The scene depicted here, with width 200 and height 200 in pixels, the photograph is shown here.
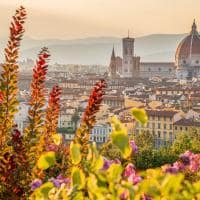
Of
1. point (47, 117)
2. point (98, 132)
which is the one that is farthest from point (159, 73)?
point (47, 117)

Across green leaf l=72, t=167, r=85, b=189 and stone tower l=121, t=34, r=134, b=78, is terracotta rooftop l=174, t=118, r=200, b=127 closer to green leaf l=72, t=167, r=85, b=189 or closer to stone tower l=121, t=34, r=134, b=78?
green leaf l=72, t=167, r=85, b=189

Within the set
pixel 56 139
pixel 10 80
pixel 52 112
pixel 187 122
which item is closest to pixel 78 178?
pixel 56 139

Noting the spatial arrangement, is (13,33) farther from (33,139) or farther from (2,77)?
(33,139)

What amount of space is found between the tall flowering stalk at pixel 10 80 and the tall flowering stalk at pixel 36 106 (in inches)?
4.4

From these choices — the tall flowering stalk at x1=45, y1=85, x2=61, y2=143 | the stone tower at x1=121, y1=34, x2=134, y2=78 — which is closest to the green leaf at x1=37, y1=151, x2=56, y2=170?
the tall flowering stalk at x1=45, y1=85, x2=61, y2=143

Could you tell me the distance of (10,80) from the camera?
3447 mm

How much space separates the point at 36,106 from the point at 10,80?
8.6 inches

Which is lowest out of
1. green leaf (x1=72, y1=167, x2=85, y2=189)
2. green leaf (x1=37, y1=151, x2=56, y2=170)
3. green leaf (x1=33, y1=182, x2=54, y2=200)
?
green leaf (x1=33, y1=182, x2=54, y2=200)

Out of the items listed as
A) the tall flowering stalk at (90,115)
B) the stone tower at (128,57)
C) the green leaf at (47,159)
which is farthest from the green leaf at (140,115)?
the stone tower at (128,57)

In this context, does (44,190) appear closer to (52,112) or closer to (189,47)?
(52,112)

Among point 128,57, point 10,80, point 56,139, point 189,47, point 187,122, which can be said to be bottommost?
point 56,139

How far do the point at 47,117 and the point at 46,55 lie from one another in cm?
43

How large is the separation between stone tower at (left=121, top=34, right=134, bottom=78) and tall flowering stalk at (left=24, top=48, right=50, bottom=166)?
427ft

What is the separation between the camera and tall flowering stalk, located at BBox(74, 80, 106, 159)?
3.14 metres
